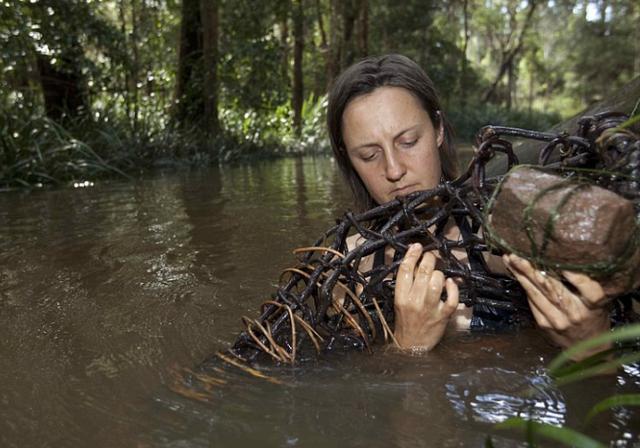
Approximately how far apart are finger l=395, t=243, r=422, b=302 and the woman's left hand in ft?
0.97

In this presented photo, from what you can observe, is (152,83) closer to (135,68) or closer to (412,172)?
(135,68)

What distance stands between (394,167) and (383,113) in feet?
0.70

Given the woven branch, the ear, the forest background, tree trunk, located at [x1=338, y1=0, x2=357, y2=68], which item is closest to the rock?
the woven branch

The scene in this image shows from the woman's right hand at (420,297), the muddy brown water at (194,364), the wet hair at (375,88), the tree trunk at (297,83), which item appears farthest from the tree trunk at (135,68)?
the woman's right hand at (420,297)

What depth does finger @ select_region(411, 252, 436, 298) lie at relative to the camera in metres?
1.68

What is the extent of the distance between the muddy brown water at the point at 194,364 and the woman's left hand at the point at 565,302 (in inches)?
5.9

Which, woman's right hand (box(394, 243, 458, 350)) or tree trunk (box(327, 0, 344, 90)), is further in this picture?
tree trunk (box(327, 0, 344, 90))

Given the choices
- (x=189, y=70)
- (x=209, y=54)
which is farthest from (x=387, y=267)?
(x=189, y=70)

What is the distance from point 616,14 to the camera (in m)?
31.8

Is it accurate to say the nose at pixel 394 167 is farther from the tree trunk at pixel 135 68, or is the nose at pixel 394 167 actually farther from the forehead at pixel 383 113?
the tree trunk at pixel 135 68

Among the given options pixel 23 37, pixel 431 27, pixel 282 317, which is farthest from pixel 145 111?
pixel 431 27

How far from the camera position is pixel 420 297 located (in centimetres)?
172

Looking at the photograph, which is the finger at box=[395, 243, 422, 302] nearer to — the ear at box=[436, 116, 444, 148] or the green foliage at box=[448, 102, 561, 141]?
the ear at box=[436, 116, 444, 148]

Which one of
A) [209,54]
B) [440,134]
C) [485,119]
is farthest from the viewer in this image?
[485,119]
